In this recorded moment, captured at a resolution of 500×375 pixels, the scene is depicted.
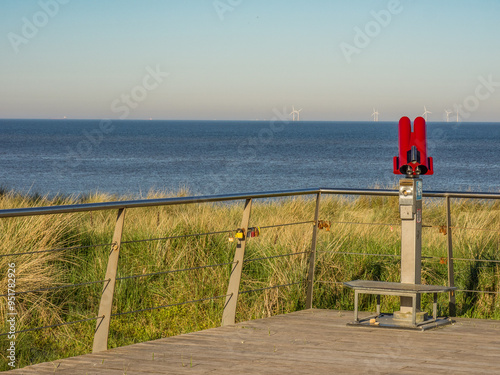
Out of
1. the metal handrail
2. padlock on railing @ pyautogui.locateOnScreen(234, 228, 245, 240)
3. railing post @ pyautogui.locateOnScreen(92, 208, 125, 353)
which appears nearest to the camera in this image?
the metal handrail

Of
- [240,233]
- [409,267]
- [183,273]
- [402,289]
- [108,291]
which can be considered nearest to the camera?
[108,291]

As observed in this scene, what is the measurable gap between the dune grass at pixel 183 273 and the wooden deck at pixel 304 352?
2.99 feet

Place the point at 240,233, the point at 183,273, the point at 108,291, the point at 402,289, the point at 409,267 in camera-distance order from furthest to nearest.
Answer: the point at 183,273
the point at 409,267
the point at 240,233
the point at 402,289
the point at 108,291

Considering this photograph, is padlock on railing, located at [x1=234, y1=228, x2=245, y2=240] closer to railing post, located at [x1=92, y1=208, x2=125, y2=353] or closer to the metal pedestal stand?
the metal pedestal stand

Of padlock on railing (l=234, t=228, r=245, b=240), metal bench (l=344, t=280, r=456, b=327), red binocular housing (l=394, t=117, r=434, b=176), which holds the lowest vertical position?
metal bench (l=344, t=280, r=456, b=327)

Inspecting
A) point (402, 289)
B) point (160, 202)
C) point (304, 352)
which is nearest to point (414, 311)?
point (402, 289)

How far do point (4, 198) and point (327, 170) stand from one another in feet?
106

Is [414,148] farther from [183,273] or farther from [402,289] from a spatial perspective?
[183,273]

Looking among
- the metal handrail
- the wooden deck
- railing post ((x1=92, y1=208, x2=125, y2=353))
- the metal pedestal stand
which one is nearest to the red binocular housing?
the metal pedestal stand

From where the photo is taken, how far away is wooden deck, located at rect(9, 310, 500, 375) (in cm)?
375

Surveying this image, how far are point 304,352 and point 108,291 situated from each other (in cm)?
121

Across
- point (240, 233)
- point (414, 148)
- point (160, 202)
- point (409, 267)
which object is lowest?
point (409, 267)

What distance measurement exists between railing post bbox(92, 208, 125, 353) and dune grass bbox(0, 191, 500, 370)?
1507mm

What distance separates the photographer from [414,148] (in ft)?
16.0
